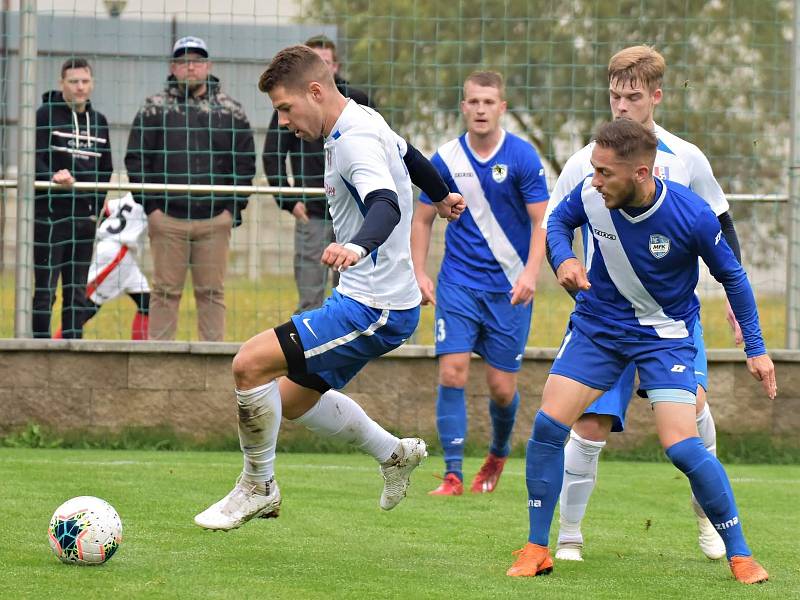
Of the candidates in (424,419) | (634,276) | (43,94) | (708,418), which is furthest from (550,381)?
(43,94)

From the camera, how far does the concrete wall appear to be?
948 centimetres

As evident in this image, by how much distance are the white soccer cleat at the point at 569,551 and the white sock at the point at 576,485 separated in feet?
0.06

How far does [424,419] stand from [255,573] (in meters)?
4.51

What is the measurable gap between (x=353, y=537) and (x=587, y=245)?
1.68 metres

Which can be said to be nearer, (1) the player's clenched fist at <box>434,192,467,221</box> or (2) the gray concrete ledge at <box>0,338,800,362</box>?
(1) the player's clenched fist at <box>434,192,467,221</box>

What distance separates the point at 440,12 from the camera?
11.8 m

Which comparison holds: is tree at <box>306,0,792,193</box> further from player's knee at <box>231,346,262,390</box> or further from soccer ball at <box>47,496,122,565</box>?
soccer ball at <box>47,496,122,565</box>

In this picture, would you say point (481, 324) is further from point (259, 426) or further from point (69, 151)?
point (69, 151)

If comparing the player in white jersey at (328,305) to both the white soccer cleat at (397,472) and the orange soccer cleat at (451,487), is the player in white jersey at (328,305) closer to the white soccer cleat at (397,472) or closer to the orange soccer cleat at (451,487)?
the white soccer cleat at (397,472)

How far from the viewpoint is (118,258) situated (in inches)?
388

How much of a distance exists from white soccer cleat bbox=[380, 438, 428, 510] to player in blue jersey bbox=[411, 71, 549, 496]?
1.79m

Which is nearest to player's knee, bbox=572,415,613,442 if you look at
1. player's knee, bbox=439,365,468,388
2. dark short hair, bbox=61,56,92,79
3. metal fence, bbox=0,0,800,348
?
player's knee, bbox=439,365,468,388

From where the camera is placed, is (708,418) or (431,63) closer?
(708,418)

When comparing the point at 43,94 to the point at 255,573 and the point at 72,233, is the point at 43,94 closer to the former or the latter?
the point at 72,233
